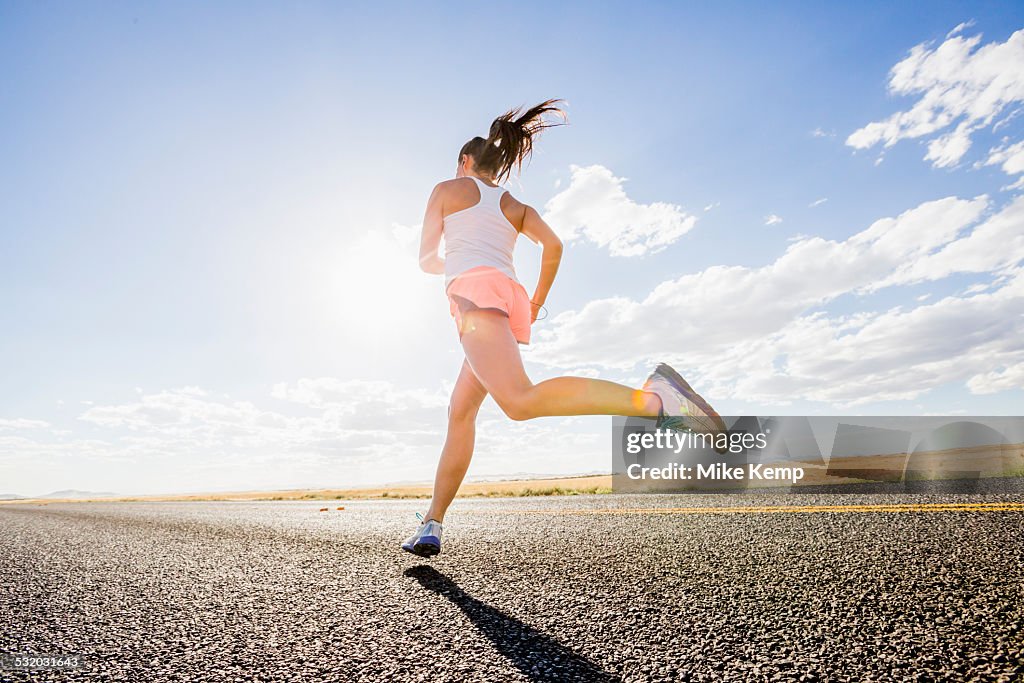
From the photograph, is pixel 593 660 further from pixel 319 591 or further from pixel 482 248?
pixel 482 248

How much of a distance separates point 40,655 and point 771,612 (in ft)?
6.05

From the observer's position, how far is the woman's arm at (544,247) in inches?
123

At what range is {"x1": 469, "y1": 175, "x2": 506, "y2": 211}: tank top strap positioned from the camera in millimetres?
2939

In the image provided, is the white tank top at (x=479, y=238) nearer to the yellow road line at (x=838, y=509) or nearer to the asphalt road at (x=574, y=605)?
the asphalt road at (x=574, y=605)

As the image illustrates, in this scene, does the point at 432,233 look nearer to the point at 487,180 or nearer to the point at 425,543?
the point at 487,180

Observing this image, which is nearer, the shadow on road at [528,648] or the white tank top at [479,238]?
the shadow on road at [528,648]

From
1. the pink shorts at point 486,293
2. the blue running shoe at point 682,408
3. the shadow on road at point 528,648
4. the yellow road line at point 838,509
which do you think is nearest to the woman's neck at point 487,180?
the pink shorts at point 486,293

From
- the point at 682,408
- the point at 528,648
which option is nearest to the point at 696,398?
the point at 682,408

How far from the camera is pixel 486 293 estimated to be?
8.93 feet

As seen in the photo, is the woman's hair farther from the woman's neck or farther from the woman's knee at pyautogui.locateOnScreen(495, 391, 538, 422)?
the woman's knee at pyautogui.locateOnScreen(495, 391, 538, 422)

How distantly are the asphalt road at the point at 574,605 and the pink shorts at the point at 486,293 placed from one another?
3.63 feet

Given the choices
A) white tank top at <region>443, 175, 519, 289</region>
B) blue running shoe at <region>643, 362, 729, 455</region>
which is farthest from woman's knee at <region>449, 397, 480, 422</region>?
blue running shoe at <region>643, 362, 729, 455</region>

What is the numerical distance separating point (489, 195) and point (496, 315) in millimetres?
679

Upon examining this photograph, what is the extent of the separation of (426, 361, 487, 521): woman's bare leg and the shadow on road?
3.52ft
